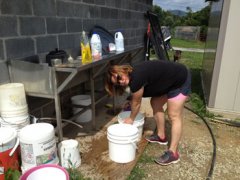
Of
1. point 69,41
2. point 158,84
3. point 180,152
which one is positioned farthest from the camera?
point 69,41

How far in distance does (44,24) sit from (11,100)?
1119 mm

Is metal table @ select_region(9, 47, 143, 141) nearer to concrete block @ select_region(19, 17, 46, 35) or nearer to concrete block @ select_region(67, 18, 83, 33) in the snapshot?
concrete block @ select_region(19, 17, 46, 35)

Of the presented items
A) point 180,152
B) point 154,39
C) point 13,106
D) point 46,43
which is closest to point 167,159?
point 180,152

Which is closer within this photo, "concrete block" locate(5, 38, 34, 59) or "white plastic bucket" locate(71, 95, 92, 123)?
"concrete block" locate(5, 38, 34, 59)

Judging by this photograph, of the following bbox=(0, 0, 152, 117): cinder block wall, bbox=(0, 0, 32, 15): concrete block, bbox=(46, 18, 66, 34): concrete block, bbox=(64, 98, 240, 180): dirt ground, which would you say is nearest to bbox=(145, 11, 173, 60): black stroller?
bbox=(0, 0, 152, 117): cinder block wall

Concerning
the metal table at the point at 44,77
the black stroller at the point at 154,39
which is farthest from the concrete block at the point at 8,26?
the black stroller at the point at 154,39

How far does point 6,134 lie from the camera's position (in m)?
2.21

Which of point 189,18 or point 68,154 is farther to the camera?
point 189,18

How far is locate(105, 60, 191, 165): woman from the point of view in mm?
2438

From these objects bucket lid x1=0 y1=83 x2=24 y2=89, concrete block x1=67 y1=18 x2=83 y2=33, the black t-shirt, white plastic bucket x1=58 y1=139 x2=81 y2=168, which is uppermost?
concrete block x1=67 y1=18 x2=83 y2=33

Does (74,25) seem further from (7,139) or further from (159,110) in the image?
(7,139)

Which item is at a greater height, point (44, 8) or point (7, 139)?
point (44, 8)

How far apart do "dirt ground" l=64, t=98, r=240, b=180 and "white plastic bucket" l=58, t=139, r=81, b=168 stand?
0.13m

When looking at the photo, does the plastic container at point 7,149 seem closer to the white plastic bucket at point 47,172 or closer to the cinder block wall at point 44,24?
the white plastic bucket at point 47,172
